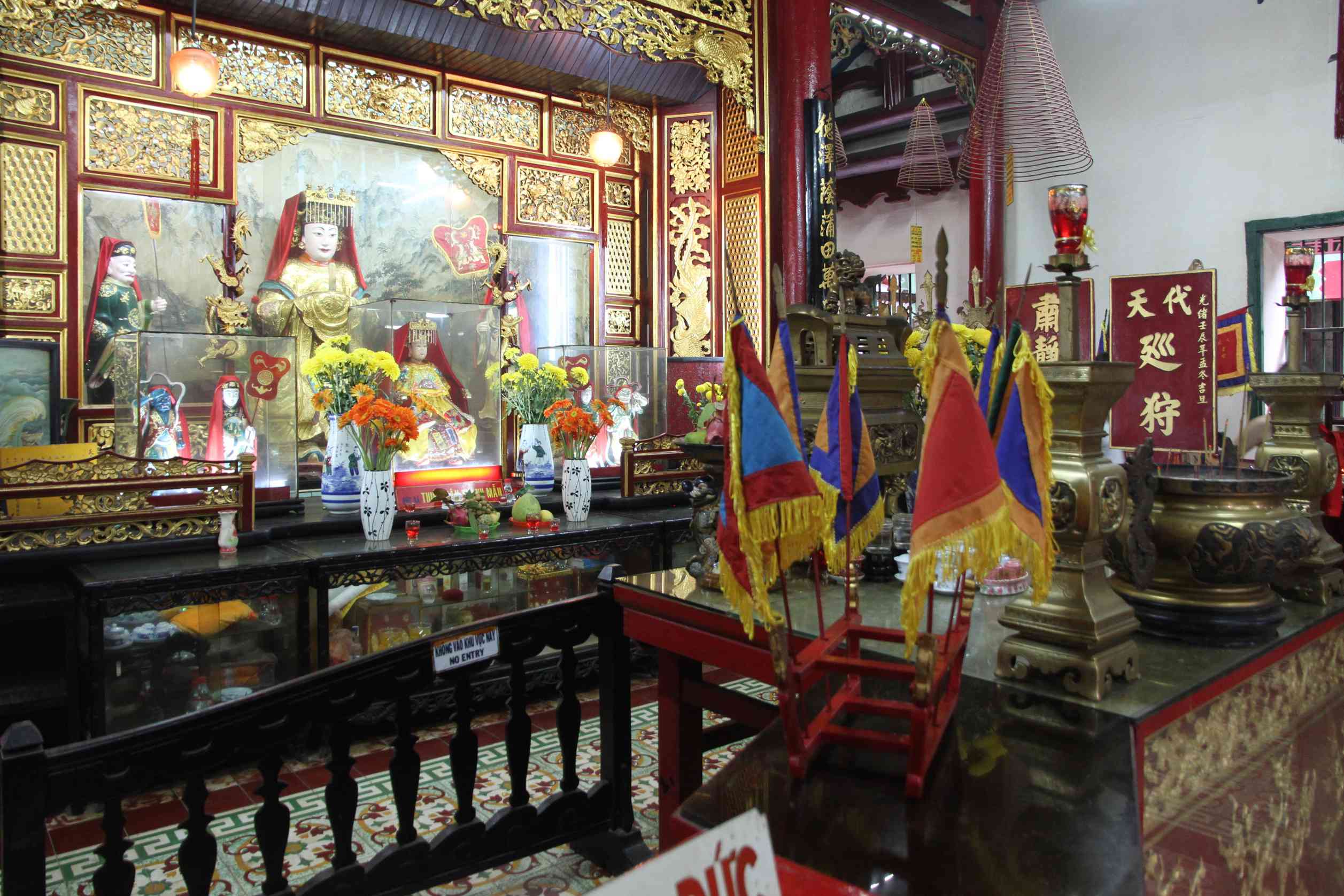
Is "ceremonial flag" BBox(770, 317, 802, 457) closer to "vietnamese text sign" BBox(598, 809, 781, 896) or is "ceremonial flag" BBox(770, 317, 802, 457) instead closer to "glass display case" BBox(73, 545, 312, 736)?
"vietnamese text sign" BBox(598, 809, 781, 896)

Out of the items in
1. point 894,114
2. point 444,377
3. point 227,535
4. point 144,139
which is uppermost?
point 894,114

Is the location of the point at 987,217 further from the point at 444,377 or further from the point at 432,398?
the point at 432,398

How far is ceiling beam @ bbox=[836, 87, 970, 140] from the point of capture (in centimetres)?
729

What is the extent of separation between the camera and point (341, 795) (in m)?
1.83

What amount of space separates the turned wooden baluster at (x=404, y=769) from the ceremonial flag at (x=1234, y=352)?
1.91 meters

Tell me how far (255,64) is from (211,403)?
7.27 feet

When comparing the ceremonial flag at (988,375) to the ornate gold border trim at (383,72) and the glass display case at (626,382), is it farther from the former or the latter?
the ornate gold border trim at (383,72)

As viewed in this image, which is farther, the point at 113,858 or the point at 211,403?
the point at 211,403

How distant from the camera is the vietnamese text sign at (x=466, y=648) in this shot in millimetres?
1944

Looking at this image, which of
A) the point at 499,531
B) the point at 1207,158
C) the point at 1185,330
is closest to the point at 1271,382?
the point at 1185,330

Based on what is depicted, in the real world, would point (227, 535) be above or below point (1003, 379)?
below

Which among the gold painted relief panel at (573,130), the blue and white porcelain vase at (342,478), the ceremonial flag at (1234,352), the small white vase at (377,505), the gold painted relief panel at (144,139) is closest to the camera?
the ceremonial flag at (1234,352)

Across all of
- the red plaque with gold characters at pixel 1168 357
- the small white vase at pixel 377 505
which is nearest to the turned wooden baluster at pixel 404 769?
the red plaque with gold characters at pixel 1168 357

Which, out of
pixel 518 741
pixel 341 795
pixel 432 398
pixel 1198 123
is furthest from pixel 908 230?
pixel 341 795
